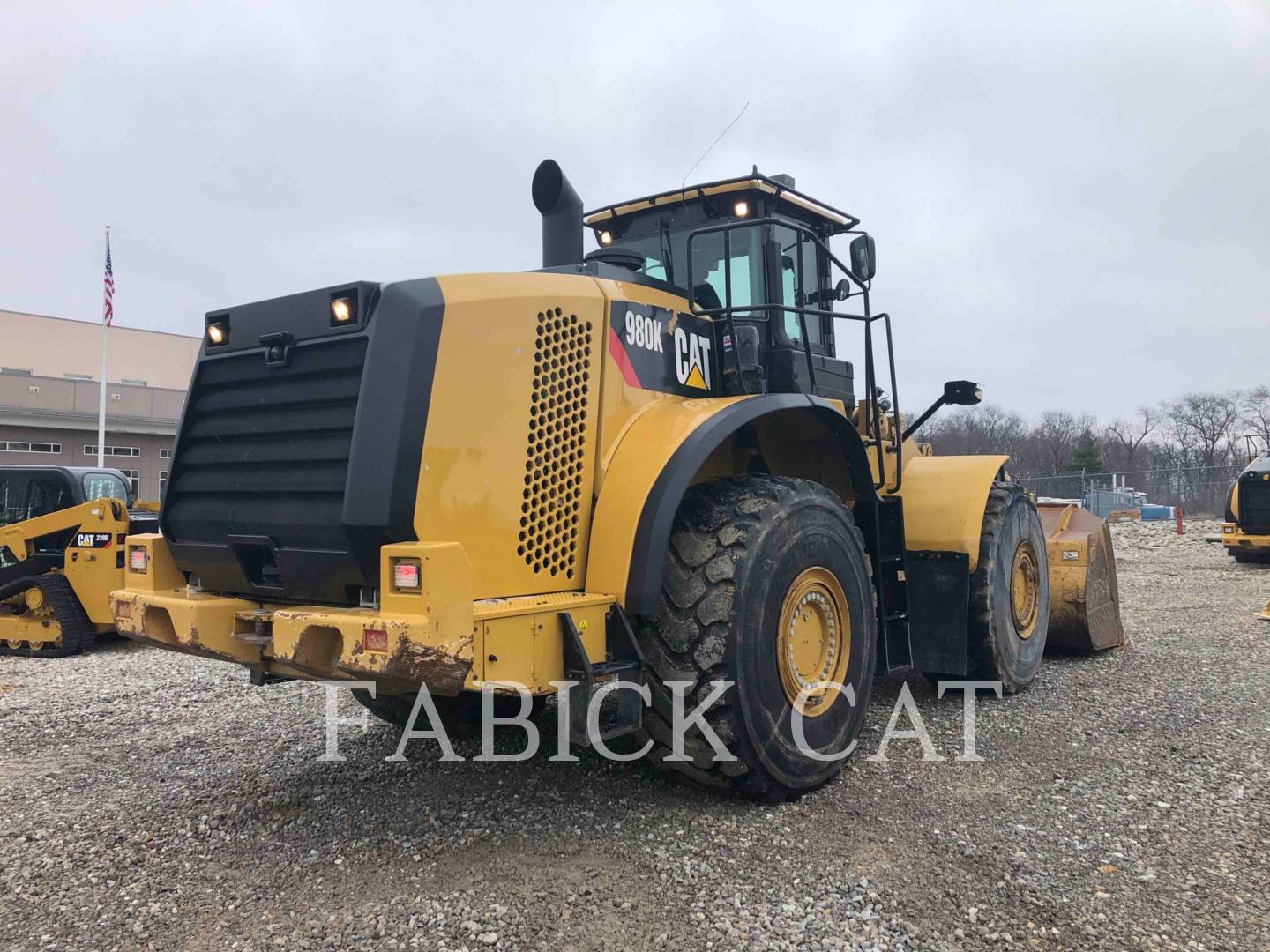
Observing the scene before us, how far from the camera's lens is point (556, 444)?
146 inches

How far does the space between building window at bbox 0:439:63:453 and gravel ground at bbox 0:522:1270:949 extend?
3077cm

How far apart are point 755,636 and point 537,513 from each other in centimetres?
98

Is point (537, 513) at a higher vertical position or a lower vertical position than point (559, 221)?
lower

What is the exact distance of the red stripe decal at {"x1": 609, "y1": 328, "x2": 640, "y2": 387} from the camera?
3973 mm

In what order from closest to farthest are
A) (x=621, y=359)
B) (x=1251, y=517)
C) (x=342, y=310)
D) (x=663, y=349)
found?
(x=342, y=310)
(x=621, y=359)
(x=663, y=349)
(x=1251, y=517)

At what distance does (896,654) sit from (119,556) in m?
7.57

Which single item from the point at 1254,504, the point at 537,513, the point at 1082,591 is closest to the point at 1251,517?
the point at 1254,504

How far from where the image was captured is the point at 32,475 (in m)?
10.1

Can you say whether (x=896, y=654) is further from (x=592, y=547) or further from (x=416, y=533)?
(x=416, y=533)

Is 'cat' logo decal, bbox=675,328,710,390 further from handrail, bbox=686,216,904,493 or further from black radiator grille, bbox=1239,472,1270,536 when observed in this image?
black radiator grille, bbox=1239,472,1270,536

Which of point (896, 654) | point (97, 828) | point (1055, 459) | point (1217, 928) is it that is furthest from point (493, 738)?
point (1055, 459)

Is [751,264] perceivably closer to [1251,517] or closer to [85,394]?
[1251,517]

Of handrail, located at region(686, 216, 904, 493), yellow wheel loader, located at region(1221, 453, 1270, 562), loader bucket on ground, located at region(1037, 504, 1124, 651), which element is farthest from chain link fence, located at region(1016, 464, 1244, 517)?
handrail, located at region(686, 216, 904, 493)

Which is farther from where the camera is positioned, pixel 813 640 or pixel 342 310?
pixel 813 640
